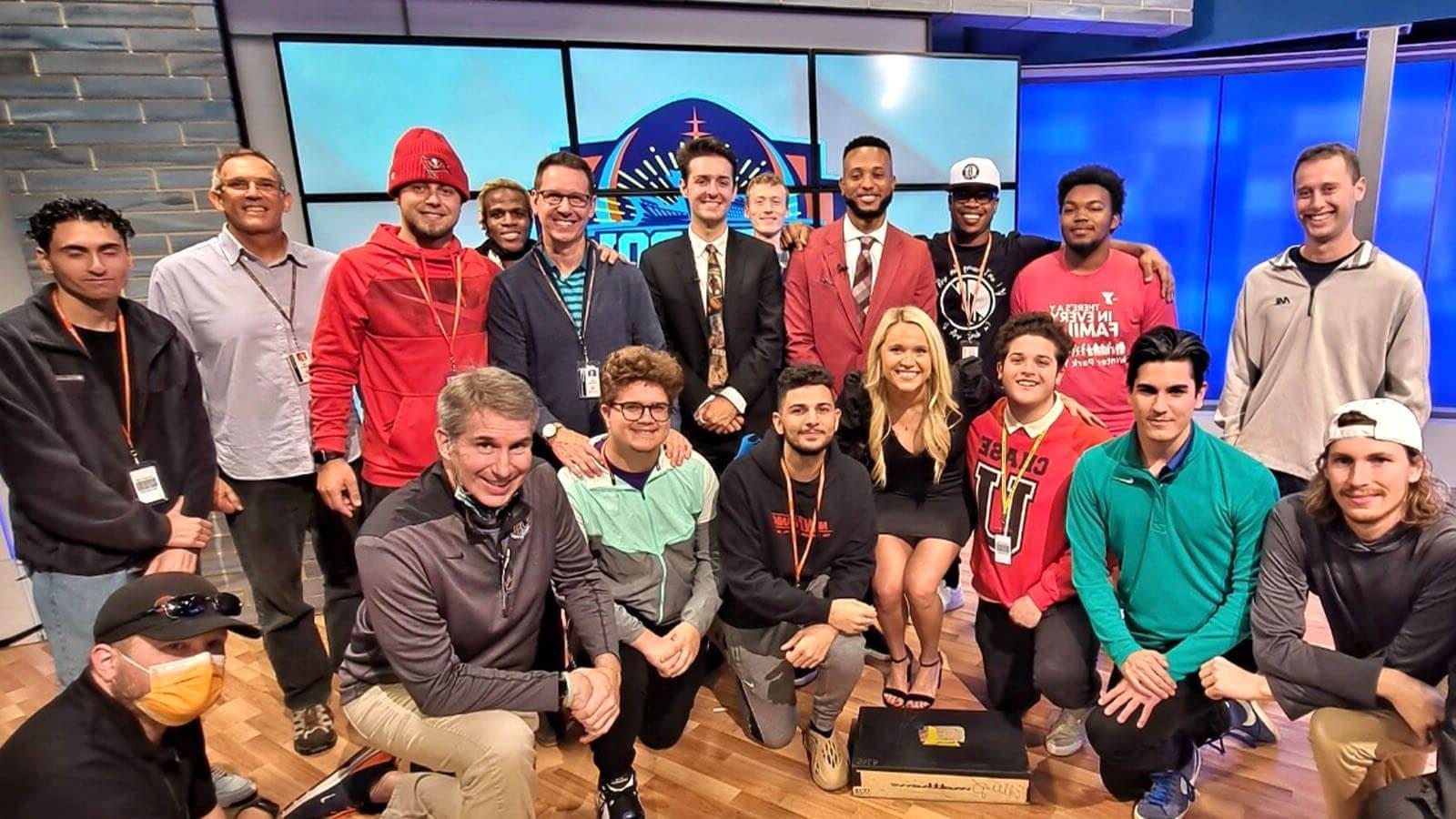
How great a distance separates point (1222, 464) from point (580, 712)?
185cm

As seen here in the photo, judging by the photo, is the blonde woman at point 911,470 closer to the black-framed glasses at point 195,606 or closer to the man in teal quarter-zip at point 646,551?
the man in teal quarter-zip at point 646,551

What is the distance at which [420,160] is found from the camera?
232cm

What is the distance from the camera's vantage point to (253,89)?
3467 millimetres

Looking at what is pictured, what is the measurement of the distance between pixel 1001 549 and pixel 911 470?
42 centimetres

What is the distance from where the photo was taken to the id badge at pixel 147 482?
205 centimetres

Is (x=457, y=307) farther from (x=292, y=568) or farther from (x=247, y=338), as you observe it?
(x=292, y=568)

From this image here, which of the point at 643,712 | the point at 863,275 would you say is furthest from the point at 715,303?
the point at 643,712

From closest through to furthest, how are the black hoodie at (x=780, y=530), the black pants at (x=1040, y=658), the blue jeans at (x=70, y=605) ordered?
the blue jeans at (x=70, y=605) < the black pants at (x=1040, y=658) < the black hoodie at (x=780, y=530)

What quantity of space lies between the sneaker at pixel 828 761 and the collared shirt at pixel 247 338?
6.40 ft

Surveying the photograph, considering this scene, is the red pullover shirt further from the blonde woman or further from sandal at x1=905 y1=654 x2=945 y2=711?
sandal at x1=905 y1=654 x2=945 y2=711

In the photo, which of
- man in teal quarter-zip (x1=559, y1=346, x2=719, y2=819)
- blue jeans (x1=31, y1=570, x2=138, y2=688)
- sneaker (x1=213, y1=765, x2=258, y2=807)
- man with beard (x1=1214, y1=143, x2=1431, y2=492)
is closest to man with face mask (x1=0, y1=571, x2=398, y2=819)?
blue jeans (x1=31, y1=570, x2=138, y2=688)

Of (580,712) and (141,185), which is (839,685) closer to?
(580,712)

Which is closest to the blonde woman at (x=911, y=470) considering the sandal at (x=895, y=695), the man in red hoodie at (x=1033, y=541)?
the sandal at (x=895, y=695)

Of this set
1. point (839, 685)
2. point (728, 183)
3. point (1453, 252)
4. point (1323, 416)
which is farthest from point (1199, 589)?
point (1453, 252)
